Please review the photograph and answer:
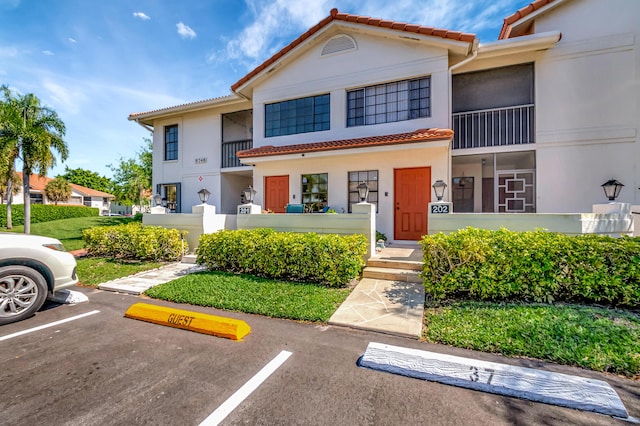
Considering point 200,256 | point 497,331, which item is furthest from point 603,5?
point 200,256

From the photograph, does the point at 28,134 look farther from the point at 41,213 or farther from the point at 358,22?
the point at 358,22

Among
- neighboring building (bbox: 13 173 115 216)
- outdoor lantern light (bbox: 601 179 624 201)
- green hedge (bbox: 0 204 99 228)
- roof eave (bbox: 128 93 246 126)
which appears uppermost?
roof eave (bbox: 128 93 246 126)

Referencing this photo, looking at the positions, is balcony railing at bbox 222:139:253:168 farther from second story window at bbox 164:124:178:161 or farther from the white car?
the white car

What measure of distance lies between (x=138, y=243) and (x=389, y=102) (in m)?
9.46

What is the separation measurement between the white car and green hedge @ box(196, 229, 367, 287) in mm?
2750

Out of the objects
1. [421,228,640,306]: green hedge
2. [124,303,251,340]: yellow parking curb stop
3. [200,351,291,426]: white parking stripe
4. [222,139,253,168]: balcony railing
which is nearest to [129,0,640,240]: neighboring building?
[222,139,253,168]: balcony railing

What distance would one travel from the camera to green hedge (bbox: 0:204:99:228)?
1895 centimetres

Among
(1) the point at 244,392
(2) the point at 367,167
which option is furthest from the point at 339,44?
(1) the point at 244,392

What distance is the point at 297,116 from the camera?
10.9m

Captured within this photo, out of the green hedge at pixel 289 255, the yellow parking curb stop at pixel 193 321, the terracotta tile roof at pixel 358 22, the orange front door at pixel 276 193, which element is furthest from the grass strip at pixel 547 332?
the terracotta tile roof at pixel 358 22

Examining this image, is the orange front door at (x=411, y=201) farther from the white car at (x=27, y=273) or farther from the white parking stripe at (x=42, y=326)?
the white car at (x=27, y=273)

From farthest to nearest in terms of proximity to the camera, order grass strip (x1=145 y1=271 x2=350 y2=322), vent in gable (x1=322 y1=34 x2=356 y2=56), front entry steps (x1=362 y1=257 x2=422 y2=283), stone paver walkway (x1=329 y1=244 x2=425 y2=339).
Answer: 1. vent in gable (x1=322 y1=34 x2=356 y2=56)
2. front entry steps (x1=362 y1=257 x2=422 y2=283)
3. grass strip (x1=145 y1=271 x2=350 y2=322)
4. stone paver walkway (x1=329 y1=244 x2=425 y2=339)

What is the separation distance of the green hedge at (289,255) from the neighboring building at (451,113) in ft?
12.9

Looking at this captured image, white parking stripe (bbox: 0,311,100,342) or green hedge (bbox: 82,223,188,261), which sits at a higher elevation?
green hedge (bbox: 82,223,188,261)
